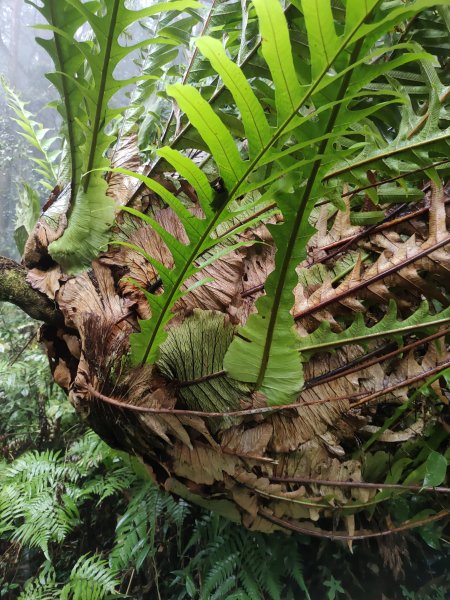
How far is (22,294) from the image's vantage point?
65 centimetres

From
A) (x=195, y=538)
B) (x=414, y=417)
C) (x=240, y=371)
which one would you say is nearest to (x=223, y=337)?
(x=240, y=371)

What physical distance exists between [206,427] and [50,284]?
34 centimetres

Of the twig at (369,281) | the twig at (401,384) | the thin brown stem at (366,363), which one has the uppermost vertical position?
the twig at (369,281)

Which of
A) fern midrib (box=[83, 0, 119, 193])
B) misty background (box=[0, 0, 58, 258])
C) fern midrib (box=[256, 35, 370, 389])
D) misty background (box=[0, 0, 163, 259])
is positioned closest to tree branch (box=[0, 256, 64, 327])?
fern midrib (box=[83, 0, 119, 193])

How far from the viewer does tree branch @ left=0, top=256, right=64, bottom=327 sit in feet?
2.13

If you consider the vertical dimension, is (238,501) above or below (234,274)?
below

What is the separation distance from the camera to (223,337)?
22.4 inches

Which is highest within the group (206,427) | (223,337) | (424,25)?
(424,25)

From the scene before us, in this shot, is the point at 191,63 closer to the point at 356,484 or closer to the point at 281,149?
the point at 281,149

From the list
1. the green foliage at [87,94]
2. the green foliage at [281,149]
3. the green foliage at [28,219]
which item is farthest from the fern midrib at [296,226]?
the green foliage at [28,219]

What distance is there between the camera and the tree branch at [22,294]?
65 cm

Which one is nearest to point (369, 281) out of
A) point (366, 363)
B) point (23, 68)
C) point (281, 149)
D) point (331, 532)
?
point (366, 363)

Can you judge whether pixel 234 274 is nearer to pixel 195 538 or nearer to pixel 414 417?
pixel 414 417

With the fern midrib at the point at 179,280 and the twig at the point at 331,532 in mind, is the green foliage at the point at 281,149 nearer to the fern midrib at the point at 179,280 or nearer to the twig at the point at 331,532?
the fern midrib at the point at 179,280
